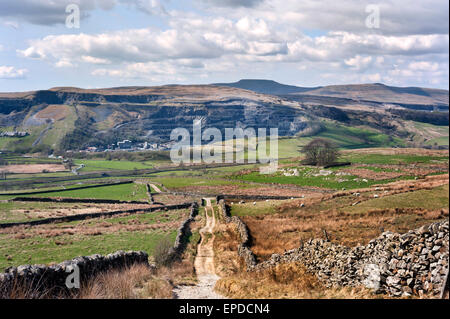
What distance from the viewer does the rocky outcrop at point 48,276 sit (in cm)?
1240

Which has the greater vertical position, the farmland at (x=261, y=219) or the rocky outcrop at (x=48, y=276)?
the rocky outcrop at (x=48, y=276)

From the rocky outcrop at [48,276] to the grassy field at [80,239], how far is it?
8431 millimetres

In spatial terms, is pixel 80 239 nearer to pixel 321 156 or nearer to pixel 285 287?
pixel 285 287

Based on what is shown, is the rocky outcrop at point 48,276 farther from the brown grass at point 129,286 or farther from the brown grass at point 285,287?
the brown grass at point 285,287

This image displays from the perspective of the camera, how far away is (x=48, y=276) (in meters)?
13.6

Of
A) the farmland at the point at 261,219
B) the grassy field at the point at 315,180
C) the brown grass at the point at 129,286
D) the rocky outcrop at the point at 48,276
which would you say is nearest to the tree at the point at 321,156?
the grassy field at the point at 315,180

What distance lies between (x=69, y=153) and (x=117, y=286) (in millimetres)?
172415

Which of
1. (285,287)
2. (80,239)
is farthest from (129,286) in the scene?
(80,239)

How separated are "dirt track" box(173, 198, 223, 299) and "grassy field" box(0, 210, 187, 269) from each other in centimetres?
292

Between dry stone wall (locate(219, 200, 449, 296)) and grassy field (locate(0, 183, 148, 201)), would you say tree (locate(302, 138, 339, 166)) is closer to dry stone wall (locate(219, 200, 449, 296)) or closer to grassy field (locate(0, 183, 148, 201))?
grassy field (locate(0, 183, 148, 201))

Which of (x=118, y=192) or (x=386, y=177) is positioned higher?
(x=386, y=177)
